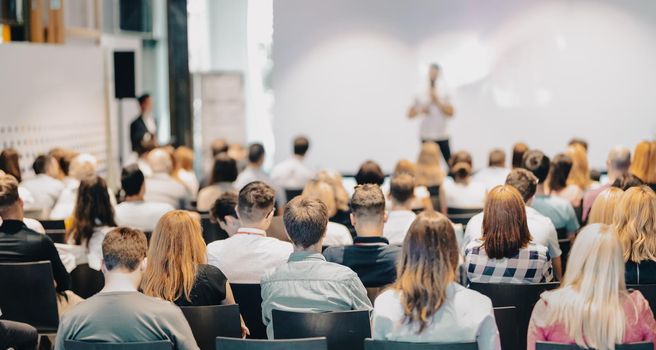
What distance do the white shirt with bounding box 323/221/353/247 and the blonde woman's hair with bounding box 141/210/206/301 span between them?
5.76ft

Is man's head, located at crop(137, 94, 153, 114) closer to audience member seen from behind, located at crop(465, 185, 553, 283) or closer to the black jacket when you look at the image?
the black jacket

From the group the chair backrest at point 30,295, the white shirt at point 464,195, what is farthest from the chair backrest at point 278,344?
the white shirt at point 464,195

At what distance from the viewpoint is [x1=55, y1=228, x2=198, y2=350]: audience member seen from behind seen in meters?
3.34

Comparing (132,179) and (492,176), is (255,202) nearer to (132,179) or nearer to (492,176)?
(132,179)

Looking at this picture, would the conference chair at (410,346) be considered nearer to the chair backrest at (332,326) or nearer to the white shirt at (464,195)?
the chair backrest at (332,326)

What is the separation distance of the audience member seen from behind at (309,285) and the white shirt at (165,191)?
161 inches

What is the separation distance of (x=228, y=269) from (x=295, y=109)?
31.2 feet

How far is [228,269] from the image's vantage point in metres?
4.59

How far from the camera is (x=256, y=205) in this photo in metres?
4.64

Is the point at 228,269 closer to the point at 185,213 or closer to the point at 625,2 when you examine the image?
the point at 185,213

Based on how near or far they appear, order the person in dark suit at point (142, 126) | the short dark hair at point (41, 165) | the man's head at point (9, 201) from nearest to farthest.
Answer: the man's head at point (9, 201)
the short dark hair at point (41, 165)
the person in dark suit at point (142, 126)

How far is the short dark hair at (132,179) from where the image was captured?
6234mm

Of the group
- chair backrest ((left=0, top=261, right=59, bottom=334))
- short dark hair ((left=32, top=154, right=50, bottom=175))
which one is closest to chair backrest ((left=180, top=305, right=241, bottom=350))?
chair backrest ((left=0, top=261, right=59, bottom=334))

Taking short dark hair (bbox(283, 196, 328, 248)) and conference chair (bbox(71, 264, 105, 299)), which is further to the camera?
conference chair (bbox(71, 264, 105, 299))
